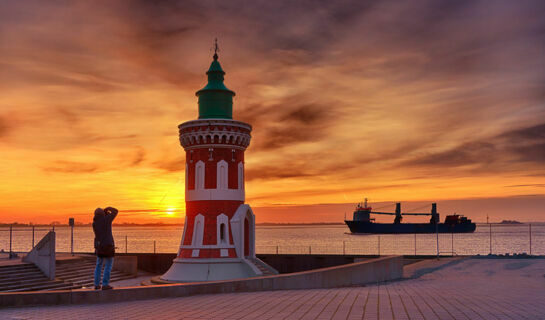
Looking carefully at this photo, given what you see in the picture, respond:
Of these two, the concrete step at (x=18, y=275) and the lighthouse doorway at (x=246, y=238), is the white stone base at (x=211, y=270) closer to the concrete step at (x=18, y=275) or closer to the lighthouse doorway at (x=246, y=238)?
the lighthouse doorway at (x=246, y=238)

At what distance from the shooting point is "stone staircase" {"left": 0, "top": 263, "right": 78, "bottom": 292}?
2541cm

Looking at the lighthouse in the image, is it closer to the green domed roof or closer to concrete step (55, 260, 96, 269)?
the green domed roof

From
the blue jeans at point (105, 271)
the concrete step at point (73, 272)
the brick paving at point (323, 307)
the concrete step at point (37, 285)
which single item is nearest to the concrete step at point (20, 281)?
the concrete step at point (37, 285)

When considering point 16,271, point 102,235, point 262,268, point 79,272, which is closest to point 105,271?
point 102,235

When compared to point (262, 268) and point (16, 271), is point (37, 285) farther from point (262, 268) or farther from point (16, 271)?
point (262, 268)

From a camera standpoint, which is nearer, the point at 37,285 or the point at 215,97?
the point at 37,285

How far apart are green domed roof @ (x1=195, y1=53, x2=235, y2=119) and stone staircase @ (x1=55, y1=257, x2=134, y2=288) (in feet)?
36.9

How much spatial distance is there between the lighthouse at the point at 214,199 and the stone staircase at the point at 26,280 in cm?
592

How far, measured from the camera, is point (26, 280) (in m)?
26.5

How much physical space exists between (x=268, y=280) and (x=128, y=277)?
2002 cm

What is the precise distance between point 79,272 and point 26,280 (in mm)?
4476

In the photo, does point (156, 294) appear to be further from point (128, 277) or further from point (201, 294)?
point (128, 277)

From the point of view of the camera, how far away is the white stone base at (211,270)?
28875 mm

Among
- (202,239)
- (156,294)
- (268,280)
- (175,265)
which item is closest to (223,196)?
(202,239)
